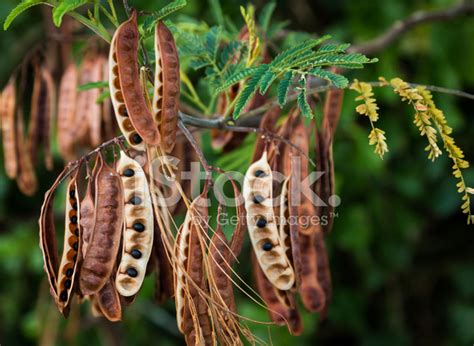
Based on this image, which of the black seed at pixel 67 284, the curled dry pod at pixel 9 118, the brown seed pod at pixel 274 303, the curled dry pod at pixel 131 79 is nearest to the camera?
the curled dry pod at pixel 131 79

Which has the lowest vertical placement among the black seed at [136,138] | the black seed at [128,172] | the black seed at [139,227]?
the black seed at [139,227]

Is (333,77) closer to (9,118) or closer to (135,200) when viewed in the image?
(135,200)

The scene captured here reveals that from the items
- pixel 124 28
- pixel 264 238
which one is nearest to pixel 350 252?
pixel 264 238

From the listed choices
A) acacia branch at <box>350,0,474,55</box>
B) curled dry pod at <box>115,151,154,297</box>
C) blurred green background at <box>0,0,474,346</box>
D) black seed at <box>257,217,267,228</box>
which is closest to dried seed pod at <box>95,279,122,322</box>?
curled dry pod at <box>115,151,154,297</box>

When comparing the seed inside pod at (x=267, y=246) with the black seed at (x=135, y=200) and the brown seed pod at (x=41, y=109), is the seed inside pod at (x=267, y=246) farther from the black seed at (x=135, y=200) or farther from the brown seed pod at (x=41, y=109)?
the brown seed pod at (x=41, y=109)

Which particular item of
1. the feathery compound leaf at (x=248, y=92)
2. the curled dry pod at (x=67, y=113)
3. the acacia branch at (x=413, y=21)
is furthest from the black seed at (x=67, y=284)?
the acacia branch at (x=413, y=21)

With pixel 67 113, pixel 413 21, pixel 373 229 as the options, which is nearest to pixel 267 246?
pixel 67 113
